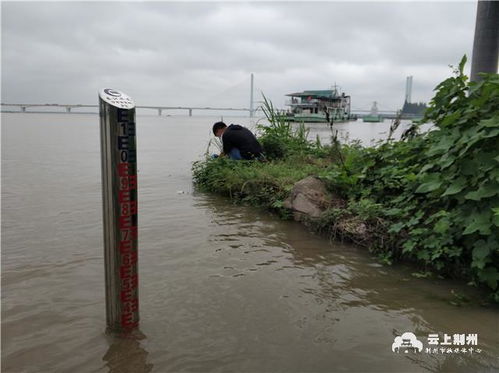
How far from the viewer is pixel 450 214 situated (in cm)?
344

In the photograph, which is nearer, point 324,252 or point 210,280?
point 210,280

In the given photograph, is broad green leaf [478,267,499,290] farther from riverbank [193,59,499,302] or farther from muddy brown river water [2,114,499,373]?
muddy brown river water [2,114,499,373]

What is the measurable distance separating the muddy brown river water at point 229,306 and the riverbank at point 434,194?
0.24 metres

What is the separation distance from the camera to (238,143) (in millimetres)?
7684

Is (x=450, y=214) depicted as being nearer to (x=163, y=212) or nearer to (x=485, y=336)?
(x=485, y=336)

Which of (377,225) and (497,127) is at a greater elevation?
(497,127)

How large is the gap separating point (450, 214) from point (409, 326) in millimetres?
1236

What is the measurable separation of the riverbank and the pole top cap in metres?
2.70

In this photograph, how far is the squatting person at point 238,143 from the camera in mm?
7602

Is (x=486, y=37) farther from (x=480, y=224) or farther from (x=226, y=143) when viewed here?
(x=226, y=143)

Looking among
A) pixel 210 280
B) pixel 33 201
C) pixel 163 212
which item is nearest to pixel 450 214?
pixel 210 280

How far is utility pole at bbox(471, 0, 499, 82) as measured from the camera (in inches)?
242

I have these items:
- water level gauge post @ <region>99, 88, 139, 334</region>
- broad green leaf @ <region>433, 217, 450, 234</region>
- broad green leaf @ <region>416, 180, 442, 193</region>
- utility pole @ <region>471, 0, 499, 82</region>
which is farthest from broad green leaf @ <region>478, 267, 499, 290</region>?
utility pole @ <region>471, 0, 499, 82</region>

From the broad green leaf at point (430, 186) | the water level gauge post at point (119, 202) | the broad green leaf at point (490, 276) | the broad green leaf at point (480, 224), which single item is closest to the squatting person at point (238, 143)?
the broad green leaf at point (430, 186)
